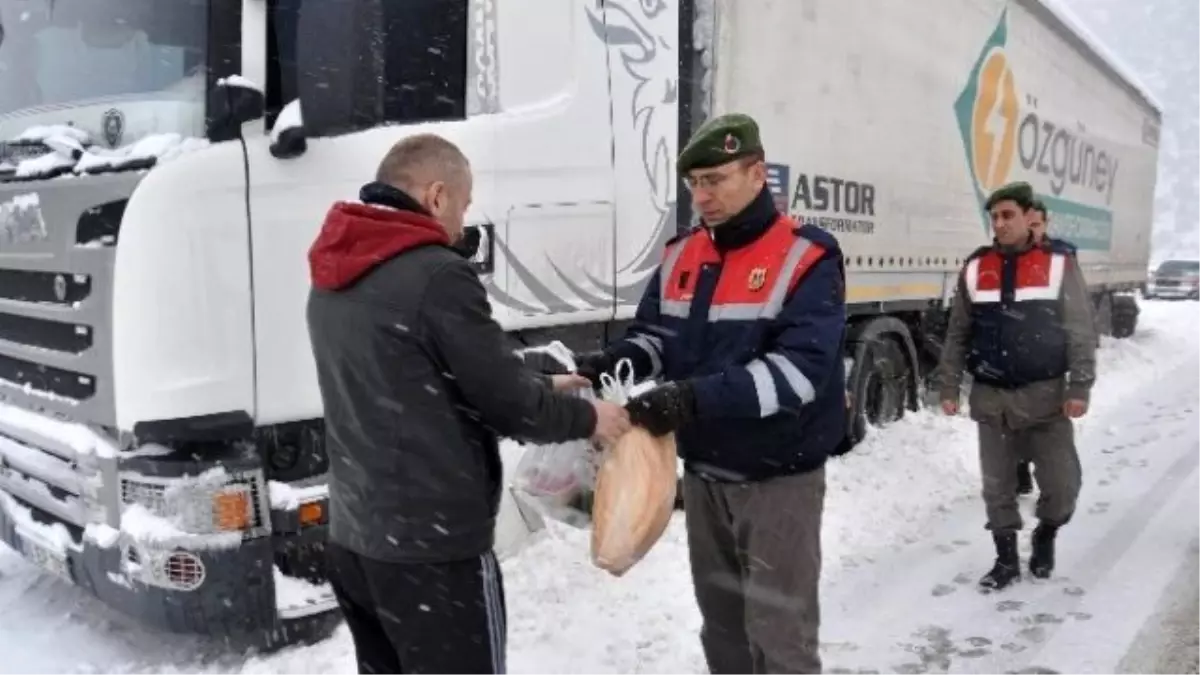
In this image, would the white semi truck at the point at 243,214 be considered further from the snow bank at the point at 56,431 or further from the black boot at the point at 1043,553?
the black boot at the point at 1043,553

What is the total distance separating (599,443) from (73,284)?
2.04 meters

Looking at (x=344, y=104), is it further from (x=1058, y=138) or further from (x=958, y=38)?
(x=1058, y=138)

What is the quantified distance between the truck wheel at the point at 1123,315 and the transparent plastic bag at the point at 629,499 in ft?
48.9

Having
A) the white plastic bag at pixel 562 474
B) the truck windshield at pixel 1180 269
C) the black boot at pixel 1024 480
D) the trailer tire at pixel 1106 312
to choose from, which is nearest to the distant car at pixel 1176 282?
the truck windshield at pixel 1180 269

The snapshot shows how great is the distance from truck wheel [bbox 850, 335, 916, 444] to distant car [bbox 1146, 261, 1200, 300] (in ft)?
72.9

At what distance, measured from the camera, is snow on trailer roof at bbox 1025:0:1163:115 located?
10046 millimetres

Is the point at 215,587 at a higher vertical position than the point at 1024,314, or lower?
lower

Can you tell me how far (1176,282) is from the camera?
26844mm

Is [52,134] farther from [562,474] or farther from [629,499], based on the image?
[629,499]

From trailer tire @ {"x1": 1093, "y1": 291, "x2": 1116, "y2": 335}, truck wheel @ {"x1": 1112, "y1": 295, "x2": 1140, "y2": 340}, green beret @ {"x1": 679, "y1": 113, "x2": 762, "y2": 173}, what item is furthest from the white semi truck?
truck wheel @ {"x1": 1112, "y1": 295, "x2": 1140, "y2": 340}

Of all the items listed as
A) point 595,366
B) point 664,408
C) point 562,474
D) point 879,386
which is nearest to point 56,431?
point 562,474

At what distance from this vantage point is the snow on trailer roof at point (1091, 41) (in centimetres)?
1005

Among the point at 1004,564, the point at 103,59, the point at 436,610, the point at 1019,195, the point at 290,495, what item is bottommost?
the point at 1004,564

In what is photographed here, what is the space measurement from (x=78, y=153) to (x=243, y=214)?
27.2 inches
